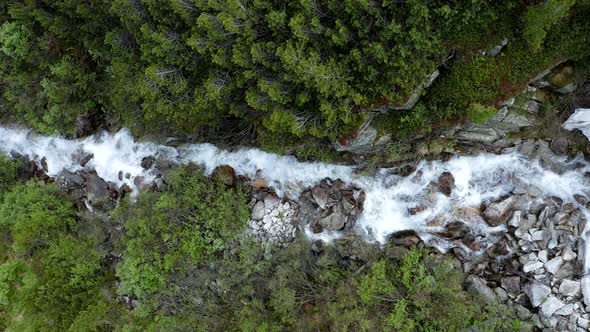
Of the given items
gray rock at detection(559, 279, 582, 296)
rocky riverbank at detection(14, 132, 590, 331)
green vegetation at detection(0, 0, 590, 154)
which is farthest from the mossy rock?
gray rock at detection(559, 279, 582, 296)

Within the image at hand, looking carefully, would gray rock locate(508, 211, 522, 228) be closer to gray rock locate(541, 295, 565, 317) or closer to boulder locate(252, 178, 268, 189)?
gray rock locate(541, 295, 565, 317)

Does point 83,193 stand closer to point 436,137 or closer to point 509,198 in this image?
point 436,137

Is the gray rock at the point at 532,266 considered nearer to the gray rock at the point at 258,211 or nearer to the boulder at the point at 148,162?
the gray rock at the point at 258,211

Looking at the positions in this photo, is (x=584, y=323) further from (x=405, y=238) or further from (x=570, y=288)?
(x=405, y=238)

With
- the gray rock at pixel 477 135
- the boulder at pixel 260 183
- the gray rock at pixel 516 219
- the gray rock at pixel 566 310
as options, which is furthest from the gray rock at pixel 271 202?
the gray rock at pixel 566 310

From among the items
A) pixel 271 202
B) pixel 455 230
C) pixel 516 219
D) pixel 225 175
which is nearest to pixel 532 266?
pixel 516 219
